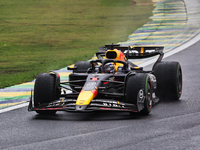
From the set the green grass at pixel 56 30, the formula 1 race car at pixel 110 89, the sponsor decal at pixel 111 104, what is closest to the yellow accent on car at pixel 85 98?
the formula 1 race car at pixel 110 89

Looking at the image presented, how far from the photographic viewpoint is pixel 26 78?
471 inches

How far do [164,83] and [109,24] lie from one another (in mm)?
15704

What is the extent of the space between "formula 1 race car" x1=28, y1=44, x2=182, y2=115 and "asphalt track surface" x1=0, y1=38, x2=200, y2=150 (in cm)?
24

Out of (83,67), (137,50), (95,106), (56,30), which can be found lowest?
(95,106)

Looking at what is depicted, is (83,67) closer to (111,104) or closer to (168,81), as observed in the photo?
(168,81)

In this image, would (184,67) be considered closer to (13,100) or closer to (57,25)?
(13,100)

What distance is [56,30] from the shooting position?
23.3 meters

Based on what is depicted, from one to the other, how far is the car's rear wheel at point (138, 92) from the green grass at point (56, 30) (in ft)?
15.7

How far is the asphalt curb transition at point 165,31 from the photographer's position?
415 inches

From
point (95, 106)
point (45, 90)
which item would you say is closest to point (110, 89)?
point (95, 106)

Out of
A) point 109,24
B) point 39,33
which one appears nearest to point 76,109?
point 39,33

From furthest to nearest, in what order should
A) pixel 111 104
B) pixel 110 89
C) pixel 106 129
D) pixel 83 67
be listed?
pixel 83 67, pixel 110 89, pixel 111 104, pixel 106 129

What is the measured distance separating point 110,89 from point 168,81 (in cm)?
160

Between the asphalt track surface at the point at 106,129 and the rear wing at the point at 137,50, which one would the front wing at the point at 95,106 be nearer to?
the asphalt track surface at the point at 106,129
